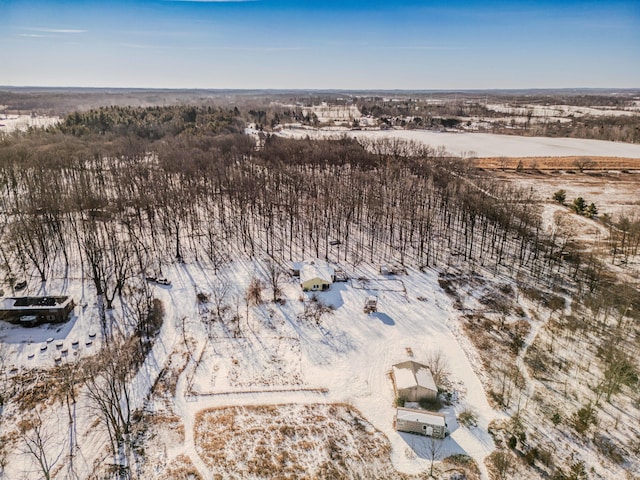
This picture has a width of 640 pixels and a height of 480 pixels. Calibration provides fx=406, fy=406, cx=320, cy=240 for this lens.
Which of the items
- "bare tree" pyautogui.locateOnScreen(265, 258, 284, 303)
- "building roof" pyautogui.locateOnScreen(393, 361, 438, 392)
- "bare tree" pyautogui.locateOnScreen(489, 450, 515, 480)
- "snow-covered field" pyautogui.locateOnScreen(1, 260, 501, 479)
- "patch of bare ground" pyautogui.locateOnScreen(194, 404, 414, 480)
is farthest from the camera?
"bare tree" pyautogui.locateOnScreen(265, 258, 284, 303)

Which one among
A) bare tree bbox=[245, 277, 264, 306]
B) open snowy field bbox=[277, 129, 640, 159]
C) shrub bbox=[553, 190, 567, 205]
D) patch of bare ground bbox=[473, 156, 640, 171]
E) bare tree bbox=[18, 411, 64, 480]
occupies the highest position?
open snowy field bbox=[277, 129, 640, 159]

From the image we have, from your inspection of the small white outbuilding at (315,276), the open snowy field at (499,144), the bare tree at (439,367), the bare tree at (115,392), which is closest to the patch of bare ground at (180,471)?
the bare tree at (115,392)

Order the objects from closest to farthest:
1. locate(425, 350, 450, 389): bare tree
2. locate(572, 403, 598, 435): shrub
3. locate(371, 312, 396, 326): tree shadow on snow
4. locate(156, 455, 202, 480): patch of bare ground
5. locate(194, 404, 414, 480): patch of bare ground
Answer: locate(156, 455, 202, 480): patch of bare ground, locate(194, 404, 414, 480): patch of bare ground, locate(572, 403, 598, 435): shrub, locate(425, 350, 450, 389): bare tree, locate(371, 312, 396, 326): tree shadow on snow

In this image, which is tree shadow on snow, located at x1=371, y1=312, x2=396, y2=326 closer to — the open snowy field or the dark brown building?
the dark brown building

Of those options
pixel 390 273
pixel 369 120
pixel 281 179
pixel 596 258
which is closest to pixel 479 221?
pixel 596 258

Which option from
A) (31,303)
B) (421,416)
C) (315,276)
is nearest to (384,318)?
(315,276)

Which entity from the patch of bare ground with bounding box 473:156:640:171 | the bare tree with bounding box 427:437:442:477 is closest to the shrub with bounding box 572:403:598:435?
the bare tree with bounding box 427:437:442:477

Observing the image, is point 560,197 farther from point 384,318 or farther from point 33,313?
point 33,313
